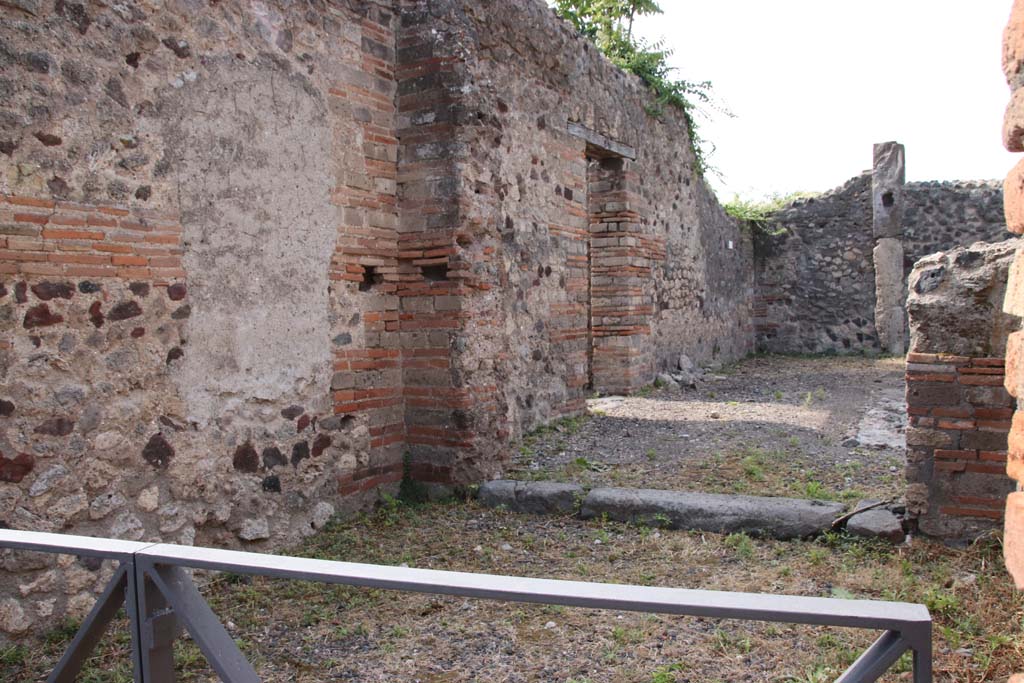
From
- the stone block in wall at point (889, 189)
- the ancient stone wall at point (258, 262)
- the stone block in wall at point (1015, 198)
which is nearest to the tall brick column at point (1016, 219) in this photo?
the stone block in wall at point (1015, 198)

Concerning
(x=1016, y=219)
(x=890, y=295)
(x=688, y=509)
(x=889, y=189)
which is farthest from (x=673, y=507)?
(x=889, y=189)

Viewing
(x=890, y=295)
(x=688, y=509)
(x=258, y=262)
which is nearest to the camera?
(x=258, y=262)

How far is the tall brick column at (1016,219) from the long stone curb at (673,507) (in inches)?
112

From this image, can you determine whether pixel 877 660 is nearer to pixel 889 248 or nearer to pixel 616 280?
pixel 616 280

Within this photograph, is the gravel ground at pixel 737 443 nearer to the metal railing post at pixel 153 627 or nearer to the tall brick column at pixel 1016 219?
the tall brick column at pixel 1016 219

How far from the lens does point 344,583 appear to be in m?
1.63

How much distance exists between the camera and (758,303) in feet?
51.8

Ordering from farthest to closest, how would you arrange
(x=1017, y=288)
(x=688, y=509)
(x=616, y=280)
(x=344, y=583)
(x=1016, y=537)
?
(x=616, y=280) < (x=688, y=509) < (x=1017, y=288) < (x=1016, y=537) < (x=344, y=583)

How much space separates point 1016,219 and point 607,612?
8.22 feet

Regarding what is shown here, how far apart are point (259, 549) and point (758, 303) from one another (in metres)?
13.0

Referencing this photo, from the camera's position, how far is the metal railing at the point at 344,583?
142 centimetres

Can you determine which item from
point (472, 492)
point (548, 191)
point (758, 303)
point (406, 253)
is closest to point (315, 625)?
point (472, 492)

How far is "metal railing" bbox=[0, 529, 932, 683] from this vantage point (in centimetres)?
142

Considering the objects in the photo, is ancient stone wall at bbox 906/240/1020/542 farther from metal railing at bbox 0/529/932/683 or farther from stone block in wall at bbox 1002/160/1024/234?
metal railing at bbox 0/529/932/683
